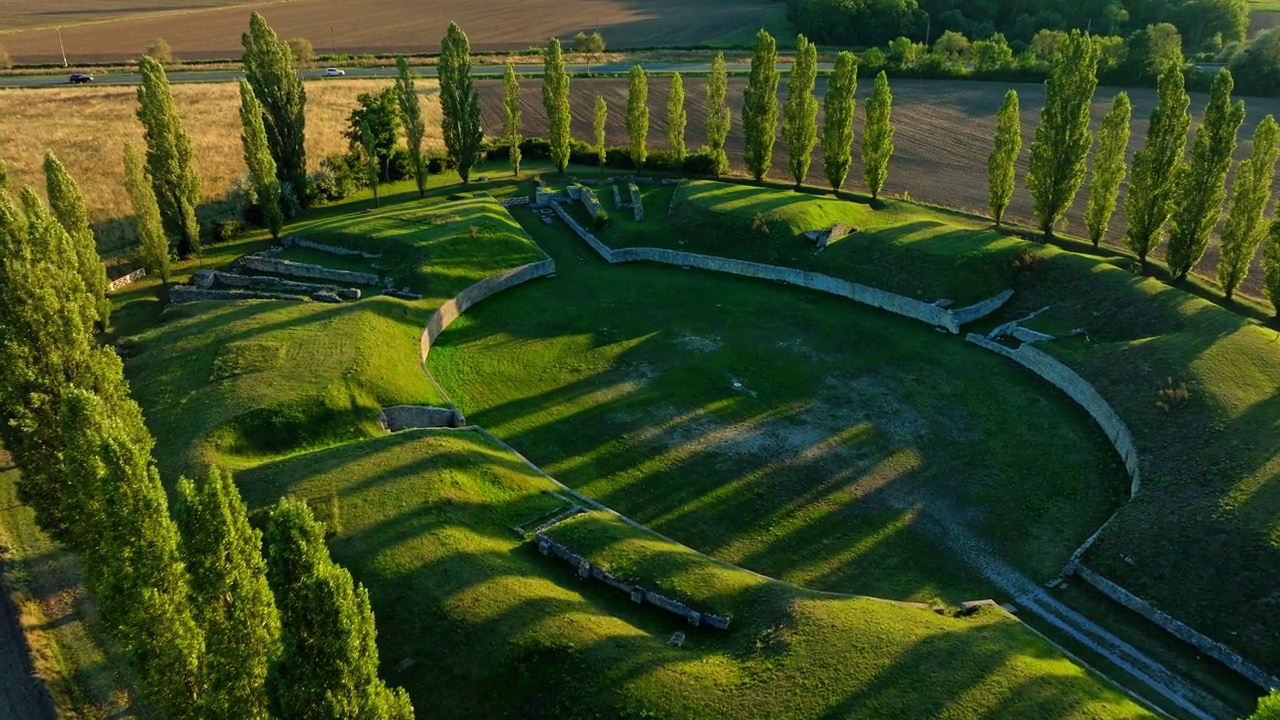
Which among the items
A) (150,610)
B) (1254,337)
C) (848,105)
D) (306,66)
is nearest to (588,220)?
(848,105)

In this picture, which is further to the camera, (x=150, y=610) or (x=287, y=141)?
(x=287, y=141)

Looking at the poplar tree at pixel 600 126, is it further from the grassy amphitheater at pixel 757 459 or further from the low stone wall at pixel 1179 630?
the low stone wall at pixel 1179 630

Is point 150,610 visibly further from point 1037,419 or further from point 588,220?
point 588,220

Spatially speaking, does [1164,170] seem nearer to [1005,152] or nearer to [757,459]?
[1005,152]

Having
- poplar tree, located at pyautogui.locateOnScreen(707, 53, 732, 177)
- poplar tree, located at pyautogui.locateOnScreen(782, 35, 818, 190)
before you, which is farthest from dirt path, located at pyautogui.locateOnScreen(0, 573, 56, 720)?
poplar tree, located at pyautogui.locateOnScreen(707, 53, 732, 177)

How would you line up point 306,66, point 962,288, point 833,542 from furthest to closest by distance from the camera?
1. point 306,66
2. point 962,288
3. point 833,542

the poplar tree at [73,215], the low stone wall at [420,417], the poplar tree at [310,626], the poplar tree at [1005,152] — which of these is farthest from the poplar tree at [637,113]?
the poplar tree at [310,626]

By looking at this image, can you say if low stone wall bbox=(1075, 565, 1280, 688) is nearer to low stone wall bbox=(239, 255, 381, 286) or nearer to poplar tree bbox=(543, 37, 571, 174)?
low stone wall bbox=(239, 255, 381, 286)
